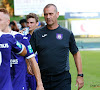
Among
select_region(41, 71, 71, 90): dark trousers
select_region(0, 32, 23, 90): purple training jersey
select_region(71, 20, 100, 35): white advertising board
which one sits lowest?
select_region(71, 20, 100, 35): white advertising board

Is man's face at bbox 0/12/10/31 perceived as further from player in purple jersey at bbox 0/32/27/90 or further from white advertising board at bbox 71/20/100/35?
white advertising board at bbox 71/20/100/35

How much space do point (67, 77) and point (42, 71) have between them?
0.48 metres

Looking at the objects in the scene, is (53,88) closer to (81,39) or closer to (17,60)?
(17,60)

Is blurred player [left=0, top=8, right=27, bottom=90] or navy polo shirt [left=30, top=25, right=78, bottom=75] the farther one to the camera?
navy polo shirt [left=30, top=25, right=78, bottom=75]

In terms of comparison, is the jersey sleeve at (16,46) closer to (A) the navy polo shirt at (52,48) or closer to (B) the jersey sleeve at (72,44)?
(A) the navy polo shirt at (52,48)

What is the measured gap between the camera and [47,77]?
5.86 metres

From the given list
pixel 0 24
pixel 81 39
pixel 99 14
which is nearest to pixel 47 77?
pixel 0 24

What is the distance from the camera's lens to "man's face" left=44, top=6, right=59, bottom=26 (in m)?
5.92

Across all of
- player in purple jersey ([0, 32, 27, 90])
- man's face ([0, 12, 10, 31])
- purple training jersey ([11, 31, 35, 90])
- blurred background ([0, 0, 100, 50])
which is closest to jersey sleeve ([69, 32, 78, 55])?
purple training jersey ([11, 31, 35, 90])

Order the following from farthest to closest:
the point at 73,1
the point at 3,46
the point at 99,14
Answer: the point at 99,14, the point at 73,1, the point at 3,46

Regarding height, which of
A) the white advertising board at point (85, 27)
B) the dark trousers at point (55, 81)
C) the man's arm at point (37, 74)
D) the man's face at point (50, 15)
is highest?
the man's face at point (50, 15)

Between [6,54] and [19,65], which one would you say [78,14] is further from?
[6,54]

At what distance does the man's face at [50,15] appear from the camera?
5918 mm

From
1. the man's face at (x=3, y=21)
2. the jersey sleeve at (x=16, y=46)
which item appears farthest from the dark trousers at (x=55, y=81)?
the man's face at (x=3, y=21)
